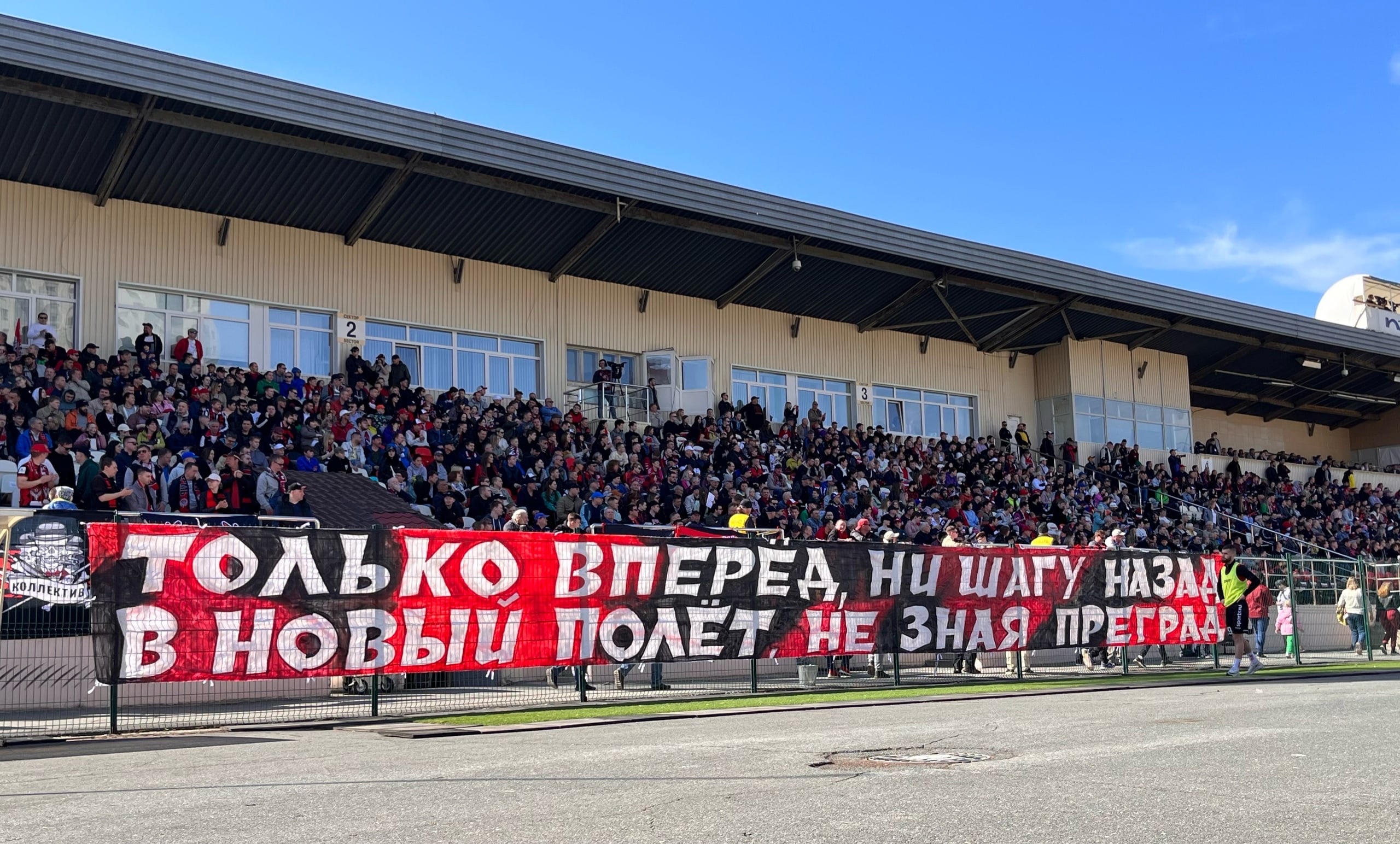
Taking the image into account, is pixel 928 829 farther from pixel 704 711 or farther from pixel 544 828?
pixel 704 711

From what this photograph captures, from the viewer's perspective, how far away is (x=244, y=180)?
27.8 meters

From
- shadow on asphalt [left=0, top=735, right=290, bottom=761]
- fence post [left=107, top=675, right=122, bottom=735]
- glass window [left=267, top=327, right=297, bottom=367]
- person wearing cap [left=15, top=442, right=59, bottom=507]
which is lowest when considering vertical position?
shadow on asphalt [left=0, top=735, right=290, bottom=761]

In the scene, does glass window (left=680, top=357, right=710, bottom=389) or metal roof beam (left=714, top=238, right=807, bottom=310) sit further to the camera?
glass window (left=680, top=357, right=710, bottom=389)

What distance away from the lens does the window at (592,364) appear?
3453 centimetres

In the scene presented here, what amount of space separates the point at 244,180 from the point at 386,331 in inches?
202

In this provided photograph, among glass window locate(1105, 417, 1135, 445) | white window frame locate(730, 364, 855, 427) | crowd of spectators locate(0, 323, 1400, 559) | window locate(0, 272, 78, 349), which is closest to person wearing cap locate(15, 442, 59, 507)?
crowd of spectators locate(0, 323, 1400, 559)

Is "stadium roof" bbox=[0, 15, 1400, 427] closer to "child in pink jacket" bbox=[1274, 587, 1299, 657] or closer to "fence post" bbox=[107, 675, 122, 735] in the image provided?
"child in pink jacket" bbox=[1274, 587, 1299, 657]

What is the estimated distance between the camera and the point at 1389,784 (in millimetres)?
7562

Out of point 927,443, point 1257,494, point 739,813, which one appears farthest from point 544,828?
point 1257,494

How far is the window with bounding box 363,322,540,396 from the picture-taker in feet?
103

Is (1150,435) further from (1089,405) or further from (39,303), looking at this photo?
(39,303)

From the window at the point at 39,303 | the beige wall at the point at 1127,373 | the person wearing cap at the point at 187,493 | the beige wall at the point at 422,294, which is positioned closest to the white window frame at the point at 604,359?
the beige wall at the point at 422,294

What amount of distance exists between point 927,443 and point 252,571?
98.6 feet

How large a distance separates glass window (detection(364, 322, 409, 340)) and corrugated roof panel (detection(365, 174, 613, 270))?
6.65 feet
